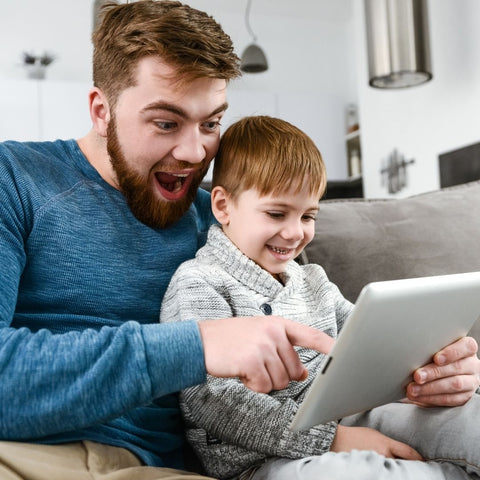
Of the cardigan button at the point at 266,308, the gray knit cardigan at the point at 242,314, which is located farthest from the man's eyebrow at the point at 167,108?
the cardigan button at the point at 266,308

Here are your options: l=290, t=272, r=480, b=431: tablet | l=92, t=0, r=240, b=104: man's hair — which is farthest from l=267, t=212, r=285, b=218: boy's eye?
l=290, t=272, r=480, b=431: tablet

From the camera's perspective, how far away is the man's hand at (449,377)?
99cm

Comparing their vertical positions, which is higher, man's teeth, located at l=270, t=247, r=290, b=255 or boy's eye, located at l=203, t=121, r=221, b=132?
boy's eye, located at l=203, t=121, r=221, b=132

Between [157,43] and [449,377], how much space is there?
0.74m

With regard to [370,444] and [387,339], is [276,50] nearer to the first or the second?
[370,444]

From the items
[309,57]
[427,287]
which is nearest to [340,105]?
[309,57]

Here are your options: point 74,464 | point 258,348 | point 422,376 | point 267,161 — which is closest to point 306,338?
point 258,348

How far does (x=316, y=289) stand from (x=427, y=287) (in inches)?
18.0

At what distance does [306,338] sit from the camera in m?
0.82

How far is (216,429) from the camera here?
40.8 inches

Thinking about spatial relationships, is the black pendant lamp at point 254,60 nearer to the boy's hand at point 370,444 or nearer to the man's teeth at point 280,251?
the man's teeth at point 280,251

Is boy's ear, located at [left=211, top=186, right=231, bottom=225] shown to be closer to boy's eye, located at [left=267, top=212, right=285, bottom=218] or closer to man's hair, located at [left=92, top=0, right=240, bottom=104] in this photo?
boy's eye, located at [left=267, top=212, right=285, bottom=218]

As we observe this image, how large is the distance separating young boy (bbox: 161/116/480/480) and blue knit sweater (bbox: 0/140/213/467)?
7cm

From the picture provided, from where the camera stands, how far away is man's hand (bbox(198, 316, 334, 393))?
79 centimetres
